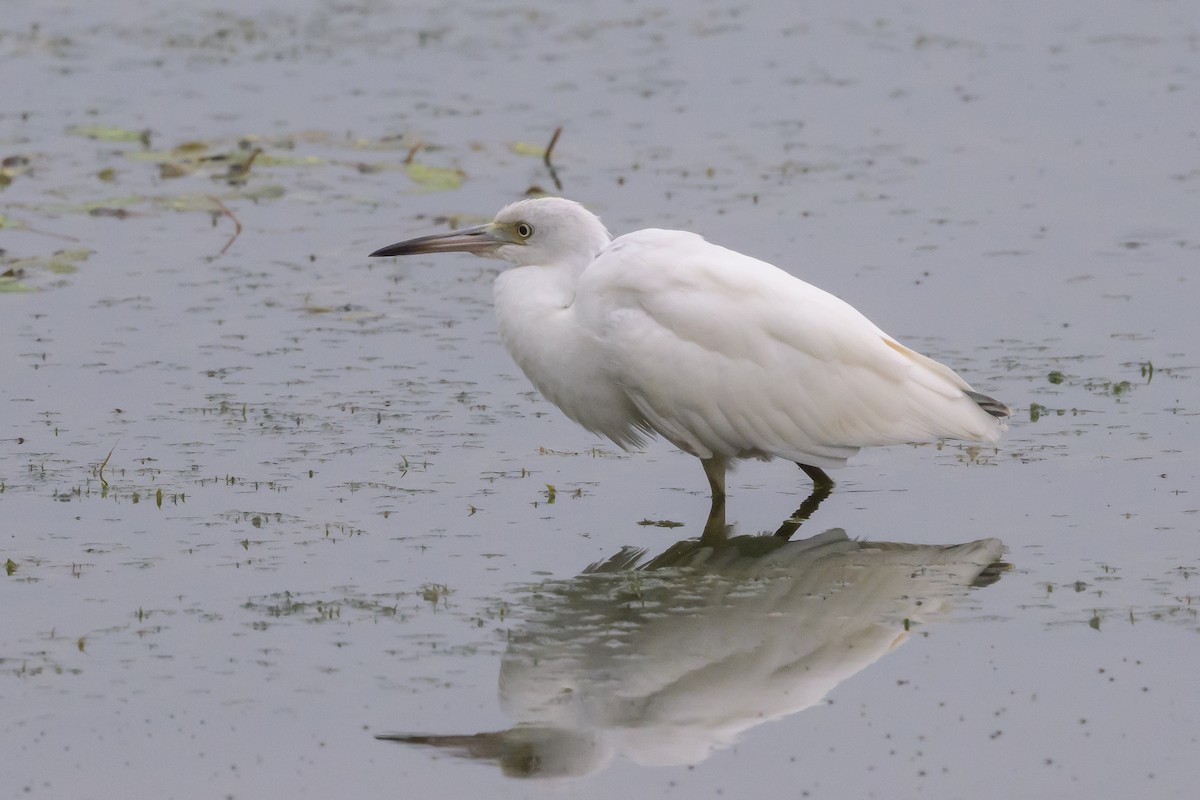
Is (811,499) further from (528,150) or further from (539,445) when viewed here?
(528,150)

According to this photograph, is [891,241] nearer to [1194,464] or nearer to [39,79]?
[1194,464]

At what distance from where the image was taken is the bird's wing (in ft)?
25.1

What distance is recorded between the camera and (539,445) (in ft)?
28.9

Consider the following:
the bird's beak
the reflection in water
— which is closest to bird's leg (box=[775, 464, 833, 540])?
the reflection in water

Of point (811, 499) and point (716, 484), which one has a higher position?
point (716, 484)

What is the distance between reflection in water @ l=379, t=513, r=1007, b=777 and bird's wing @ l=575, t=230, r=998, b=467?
1.54ft

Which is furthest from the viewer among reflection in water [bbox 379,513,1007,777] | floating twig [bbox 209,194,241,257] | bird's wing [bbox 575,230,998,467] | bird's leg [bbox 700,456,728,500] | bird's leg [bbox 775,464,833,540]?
floating twig [bbox 209,194,241,257]

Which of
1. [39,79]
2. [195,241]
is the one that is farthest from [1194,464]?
[39,79]

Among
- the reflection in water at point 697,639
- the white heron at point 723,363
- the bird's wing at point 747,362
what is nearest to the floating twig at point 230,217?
the white heron at point 723,363

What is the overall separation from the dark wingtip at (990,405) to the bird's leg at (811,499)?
0.79 m

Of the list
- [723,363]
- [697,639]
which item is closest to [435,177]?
[723,363]

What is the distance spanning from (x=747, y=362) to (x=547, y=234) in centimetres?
114

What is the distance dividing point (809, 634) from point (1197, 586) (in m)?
1.51

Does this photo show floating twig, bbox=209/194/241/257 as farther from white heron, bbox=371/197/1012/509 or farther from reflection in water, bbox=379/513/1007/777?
reflection in water, bbox=379/513/1007/777
